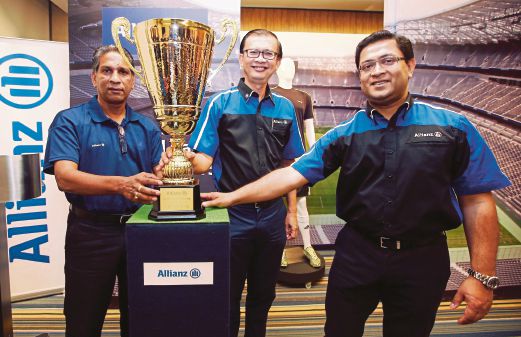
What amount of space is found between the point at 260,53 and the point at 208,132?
440mm

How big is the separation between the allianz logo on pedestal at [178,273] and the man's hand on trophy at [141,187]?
252 mm

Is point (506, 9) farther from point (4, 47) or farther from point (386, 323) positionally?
point (4, 47)

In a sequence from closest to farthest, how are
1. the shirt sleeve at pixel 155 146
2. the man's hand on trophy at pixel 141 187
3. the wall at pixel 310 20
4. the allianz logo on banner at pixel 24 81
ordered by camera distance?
1. the man's hand on trophy at pixel 141 187
2. the shirt sleeve at pixel 155 146
3. the allianz logo on banner at pixel 24 81
4. the wall at pixel 310 20

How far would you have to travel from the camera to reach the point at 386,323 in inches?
56.7

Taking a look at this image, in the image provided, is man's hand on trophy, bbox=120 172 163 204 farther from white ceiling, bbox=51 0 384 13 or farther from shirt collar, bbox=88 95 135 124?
white ceiling, bbox=51 0 384 13

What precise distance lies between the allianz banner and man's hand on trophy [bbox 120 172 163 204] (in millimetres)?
1857

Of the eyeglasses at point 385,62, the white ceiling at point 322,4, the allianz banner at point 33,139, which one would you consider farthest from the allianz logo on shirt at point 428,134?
the white ceiling at point 322,4

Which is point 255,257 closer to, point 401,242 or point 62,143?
point 401,242

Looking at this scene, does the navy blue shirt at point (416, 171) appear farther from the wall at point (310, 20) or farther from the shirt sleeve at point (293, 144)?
the wall at point (310, 20)

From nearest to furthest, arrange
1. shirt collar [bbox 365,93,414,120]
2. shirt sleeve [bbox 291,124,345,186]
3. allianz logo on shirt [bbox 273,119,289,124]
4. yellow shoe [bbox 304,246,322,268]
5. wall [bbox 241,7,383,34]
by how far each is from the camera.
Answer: shirt collar [bbox 365,93,414,120], shirt sleeve [bbox 291,124,345,186], allianz logo on shirt [bbox 273,119,289,124], yellow shoe [bbox 304,246,322,268], wall [bbox 241,7,383,34]

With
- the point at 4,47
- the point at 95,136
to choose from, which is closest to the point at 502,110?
the point at 95,136

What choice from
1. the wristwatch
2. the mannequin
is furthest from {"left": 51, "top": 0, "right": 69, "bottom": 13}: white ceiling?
the wristwatch

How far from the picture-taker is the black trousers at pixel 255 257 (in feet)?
5.88

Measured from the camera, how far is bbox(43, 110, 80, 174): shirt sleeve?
1.55m
